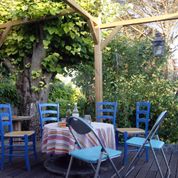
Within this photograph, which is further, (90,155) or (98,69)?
(98,69)

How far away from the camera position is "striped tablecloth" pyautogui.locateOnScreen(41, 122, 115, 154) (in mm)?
3490

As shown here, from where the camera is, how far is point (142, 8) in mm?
9508

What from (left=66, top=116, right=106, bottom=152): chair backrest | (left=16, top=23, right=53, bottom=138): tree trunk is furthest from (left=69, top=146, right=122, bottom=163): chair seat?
(left=16, top=23, right=53, bottom=138): tree trunk

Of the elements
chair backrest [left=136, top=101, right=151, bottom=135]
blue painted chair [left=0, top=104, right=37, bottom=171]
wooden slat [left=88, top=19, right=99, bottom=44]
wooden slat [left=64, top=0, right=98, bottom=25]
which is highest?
wooden slat [left=64, top=0, right=98, bottom=25]

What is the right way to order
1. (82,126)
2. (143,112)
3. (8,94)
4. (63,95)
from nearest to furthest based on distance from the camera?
(82,126) < (143,112) < (8,94) < (63,95)

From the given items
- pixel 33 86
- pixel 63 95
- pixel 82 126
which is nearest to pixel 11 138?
pixel 82 126

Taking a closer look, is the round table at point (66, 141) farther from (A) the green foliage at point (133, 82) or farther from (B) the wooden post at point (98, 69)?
(A) the green foliage at point (133, 82)

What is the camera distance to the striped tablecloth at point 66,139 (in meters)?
3.49

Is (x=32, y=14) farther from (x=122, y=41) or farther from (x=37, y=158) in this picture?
(x=37, y=158)

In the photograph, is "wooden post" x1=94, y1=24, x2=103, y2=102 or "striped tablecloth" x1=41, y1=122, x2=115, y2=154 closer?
"striped tablecloth" x1=41, y1=122, x2=115, y2=154

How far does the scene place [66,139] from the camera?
3521mm

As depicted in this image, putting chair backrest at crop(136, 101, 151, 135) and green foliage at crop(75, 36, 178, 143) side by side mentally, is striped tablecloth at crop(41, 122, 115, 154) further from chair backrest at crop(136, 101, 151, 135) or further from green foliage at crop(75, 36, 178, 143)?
green foliage at crop(75, 36, 178, 143)

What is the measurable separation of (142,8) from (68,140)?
7.28m

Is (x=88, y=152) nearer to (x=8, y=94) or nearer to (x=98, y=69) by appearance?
(x=98, y=69)
